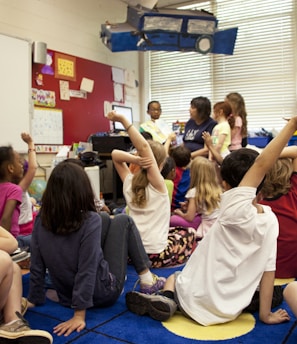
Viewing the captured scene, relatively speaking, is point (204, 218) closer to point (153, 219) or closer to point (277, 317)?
point (153, 219)

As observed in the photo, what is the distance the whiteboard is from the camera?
3809 mm

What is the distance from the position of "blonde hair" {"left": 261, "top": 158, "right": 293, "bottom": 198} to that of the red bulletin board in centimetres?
318

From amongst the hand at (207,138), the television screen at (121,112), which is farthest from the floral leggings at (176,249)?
the television screen at (121,112)

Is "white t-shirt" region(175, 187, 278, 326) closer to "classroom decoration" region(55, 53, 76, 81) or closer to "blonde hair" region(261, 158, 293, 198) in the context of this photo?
"blonde hair" region(261, 158, 293, 198)

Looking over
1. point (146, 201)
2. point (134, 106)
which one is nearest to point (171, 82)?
point (134, 106)

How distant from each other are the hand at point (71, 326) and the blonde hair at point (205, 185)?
134cm

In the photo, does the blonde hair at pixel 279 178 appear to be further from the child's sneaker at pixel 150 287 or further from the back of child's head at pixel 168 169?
the back of child's head at pixel 168 169

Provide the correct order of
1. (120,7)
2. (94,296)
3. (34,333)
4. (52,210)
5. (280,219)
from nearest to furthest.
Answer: (34,333), (52,210), (94,296), (280,219), (120,7)

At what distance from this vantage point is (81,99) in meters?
4.80

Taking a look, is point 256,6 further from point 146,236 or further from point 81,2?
point 146,236

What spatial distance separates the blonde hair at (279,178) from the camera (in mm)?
1839

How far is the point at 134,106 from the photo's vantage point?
5711 mm

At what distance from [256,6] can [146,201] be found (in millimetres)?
4100

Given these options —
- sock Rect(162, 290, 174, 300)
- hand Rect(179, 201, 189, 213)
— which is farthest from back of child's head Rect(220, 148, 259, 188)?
hand Rect(179, 201, 189, 213)
